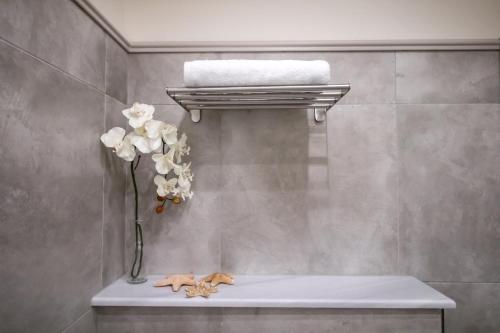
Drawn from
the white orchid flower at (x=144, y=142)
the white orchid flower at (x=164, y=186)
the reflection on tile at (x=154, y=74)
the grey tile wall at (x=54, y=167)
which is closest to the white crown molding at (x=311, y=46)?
the reflection on tile at (x=154, y=74)

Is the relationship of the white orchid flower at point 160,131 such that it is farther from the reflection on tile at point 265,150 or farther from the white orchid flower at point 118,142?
the reflection on tile at point 265,150

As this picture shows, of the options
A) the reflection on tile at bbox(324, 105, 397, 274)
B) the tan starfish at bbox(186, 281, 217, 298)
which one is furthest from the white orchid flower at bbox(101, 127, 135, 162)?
the reflection on tile at bbox(324, 105, 397, 274)

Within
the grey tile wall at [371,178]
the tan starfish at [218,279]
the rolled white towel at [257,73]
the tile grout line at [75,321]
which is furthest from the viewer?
the grey tile wall at [371,178]

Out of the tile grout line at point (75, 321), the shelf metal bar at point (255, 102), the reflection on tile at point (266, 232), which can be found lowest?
the tile grout line at point (75, 321)

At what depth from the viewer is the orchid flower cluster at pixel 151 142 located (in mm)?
936

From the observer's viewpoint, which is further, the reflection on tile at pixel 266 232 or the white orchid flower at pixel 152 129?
the reflection on tile at pixel 266 232

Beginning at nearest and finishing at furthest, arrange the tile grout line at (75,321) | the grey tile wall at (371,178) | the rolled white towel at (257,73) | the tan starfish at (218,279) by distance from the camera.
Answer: the tile grout line at (75,321), the rolled white towel at (257,73), the tan starfish at (218,279), the grey tile wall at (371,178)

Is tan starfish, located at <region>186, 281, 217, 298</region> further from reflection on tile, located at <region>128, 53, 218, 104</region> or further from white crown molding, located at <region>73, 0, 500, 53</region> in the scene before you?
white crown molding, located at <region>73, 0, 500, 53</region>

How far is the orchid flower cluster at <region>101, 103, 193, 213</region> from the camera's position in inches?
36.9

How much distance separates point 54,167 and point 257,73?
0.59 metres

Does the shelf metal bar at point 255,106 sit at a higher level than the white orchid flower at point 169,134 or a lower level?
higher

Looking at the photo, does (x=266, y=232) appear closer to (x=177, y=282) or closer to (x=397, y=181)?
(x=177, y=282)

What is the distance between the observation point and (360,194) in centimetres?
110

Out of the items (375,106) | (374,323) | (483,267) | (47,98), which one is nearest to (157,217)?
(47,98)
